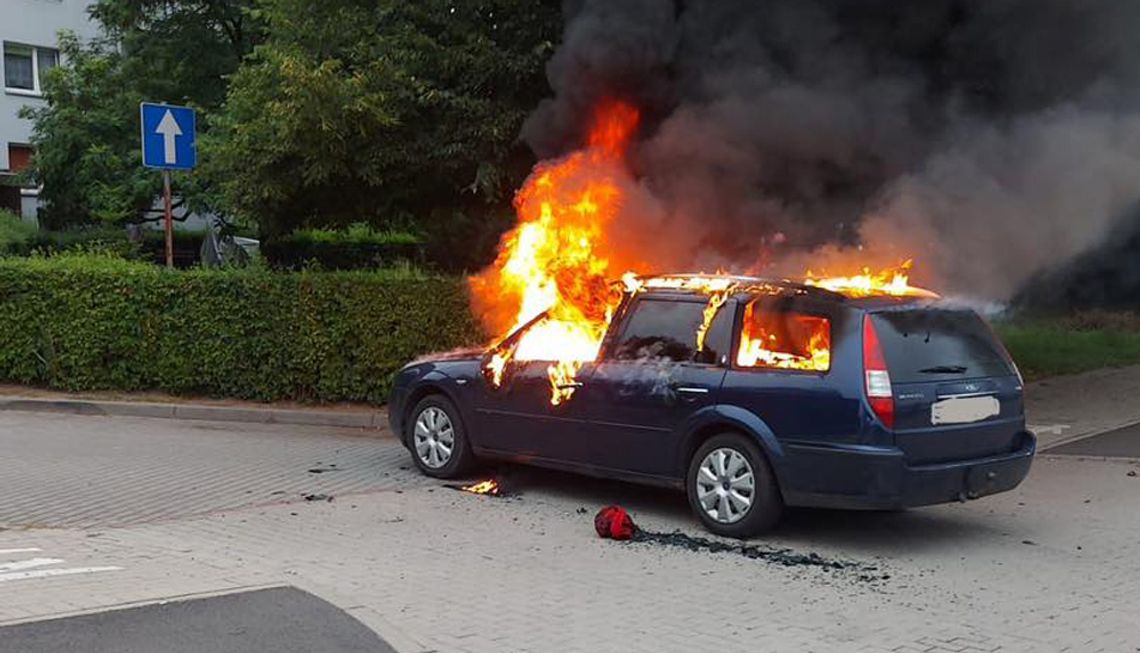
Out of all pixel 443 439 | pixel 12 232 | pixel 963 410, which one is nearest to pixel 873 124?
pixel 963 410

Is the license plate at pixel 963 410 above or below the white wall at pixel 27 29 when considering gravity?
below

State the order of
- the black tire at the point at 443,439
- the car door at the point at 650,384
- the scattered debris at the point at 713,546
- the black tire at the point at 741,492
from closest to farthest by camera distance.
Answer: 1. the scattered debris at the point at 713,546
2. the black tire at the point at 741,492
3. the car door at the point at 650,384
4. the black tire at the point at 443,439

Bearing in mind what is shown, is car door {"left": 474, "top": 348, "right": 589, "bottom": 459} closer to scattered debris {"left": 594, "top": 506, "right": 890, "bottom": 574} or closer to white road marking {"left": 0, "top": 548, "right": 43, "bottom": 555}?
scattered debris {"left": 594, "top": 506, "right": 890, "bottom": 574}

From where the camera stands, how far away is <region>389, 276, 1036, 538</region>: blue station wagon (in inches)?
250

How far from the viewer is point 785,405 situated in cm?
655

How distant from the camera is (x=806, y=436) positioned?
6.46 meters

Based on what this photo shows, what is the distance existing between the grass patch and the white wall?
99.6 ft

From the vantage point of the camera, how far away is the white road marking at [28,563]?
5812 mm

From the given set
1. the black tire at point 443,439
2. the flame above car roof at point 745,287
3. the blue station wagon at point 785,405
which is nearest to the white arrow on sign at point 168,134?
the black tire at point 443,439

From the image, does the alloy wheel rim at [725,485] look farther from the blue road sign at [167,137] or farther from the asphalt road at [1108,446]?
the blue road sign at [167,137]

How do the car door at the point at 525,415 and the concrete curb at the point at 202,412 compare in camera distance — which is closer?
the car door at the point at 525,415

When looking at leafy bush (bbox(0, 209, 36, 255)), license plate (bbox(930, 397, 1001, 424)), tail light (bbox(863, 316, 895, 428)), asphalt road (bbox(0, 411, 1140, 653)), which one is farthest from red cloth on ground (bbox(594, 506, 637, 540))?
leafy bush (bbox(0, 209, 36, 255))

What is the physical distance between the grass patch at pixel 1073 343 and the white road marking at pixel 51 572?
33.2 feet

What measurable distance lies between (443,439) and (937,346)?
3.65m
